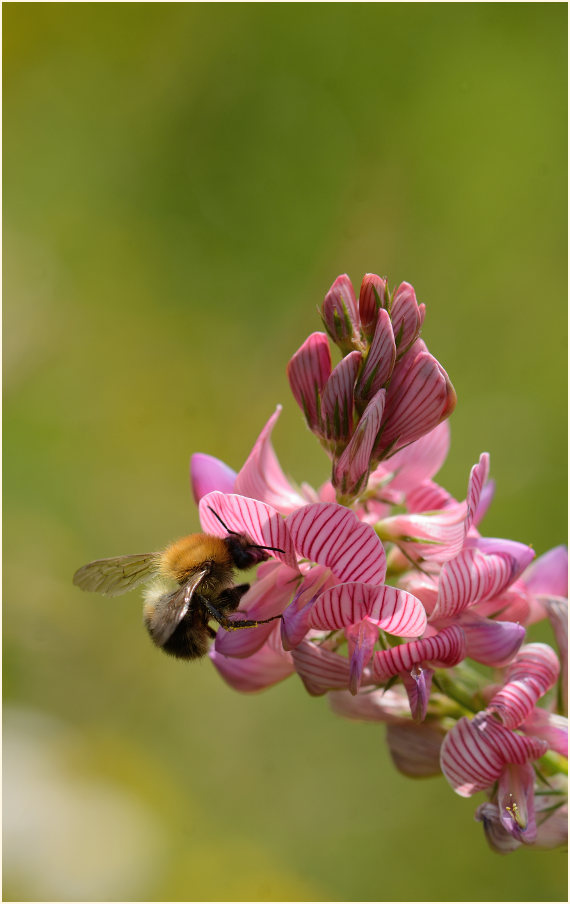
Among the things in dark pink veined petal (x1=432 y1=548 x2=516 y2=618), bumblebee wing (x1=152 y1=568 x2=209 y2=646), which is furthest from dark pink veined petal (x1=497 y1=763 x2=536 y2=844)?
bumblebee wing (x1=152 y1=568 x2=209 y2=646)

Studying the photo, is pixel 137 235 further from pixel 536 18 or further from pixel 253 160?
pixel 536 18

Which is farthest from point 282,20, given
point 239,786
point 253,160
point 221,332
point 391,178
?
point 239,786

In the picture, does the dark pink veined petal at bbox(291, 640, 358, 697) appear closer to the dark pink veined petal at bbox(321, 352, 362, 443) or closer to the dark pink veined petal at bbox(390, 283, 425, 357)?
the dark pink veined petal at bbox(321, 352, 362, 443)

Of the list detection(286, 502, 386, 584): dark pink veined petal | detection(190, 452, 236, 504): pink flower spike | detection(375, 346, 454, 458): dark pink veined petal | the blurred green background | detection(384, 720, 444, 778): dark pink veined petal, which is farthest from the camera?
the blurred green background

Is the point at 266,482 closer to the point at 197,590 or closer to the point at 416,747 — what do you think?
the point at 197,590

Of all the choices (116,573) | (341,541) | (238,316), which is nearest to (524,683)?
(341,541)

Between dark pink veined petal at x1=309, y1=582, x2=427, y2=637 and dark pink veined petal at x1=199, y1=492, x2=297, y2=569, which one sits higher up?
dark pink veined petal at x1=199, y1=492, x2=297, y2=569

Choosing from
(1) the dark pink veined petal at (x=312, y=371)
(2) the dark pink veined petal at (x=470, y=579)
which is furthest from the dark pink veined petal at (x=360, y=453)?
(2) the dark pink veined petal at (x=470, y=579)
